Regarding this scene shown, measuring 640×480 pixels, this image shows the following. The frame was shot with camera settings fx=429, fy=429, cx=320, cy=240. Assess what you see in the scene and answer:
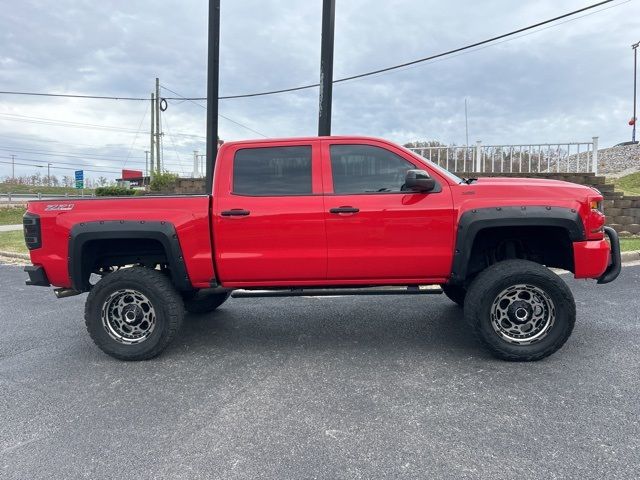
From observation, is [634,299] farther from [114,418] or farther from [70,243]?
[70,243]

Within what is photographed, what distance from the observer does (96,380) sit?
3600 mm

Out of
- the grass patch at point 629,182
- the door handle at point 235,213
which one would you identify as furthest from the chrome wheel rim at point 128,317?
the grass patch at point 629,182

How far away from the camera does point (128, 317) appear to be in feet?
13.2

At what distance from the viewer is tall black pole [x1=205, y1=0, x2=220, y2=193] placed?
825 centimetres

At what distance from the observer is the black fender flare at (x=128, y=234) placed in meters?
3.87

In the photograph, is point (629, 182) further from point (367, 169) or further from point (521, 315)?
point (367, 169)

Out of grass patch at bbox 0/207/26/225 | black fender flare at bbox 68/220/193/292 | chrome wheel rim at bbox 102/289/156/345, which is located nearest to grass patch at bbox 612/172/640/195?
black fender flare at bbox 68/220/193/292

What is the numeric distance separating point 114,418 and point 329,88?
677cm

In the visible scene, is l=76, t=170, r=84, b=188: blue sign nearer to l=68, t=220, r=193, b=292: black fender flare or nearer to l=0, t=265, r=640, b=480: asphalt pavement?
l=0, t=265, r=640, b=480: asphalt pavement

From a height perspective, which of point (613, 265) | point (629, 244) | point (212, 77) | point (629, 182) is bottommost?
point (629, 244)

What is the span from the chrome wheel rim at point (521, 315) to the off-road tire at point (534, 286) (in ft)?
0.14

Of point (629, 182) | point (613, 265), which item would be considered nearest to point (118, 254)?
point (613, 265)

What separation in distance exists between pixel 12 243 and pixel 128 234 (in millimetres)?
11184

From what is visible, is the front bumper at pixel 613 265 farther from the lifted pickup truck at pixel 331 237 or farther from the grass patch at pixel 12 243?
the grass patch at pixel 12 243
